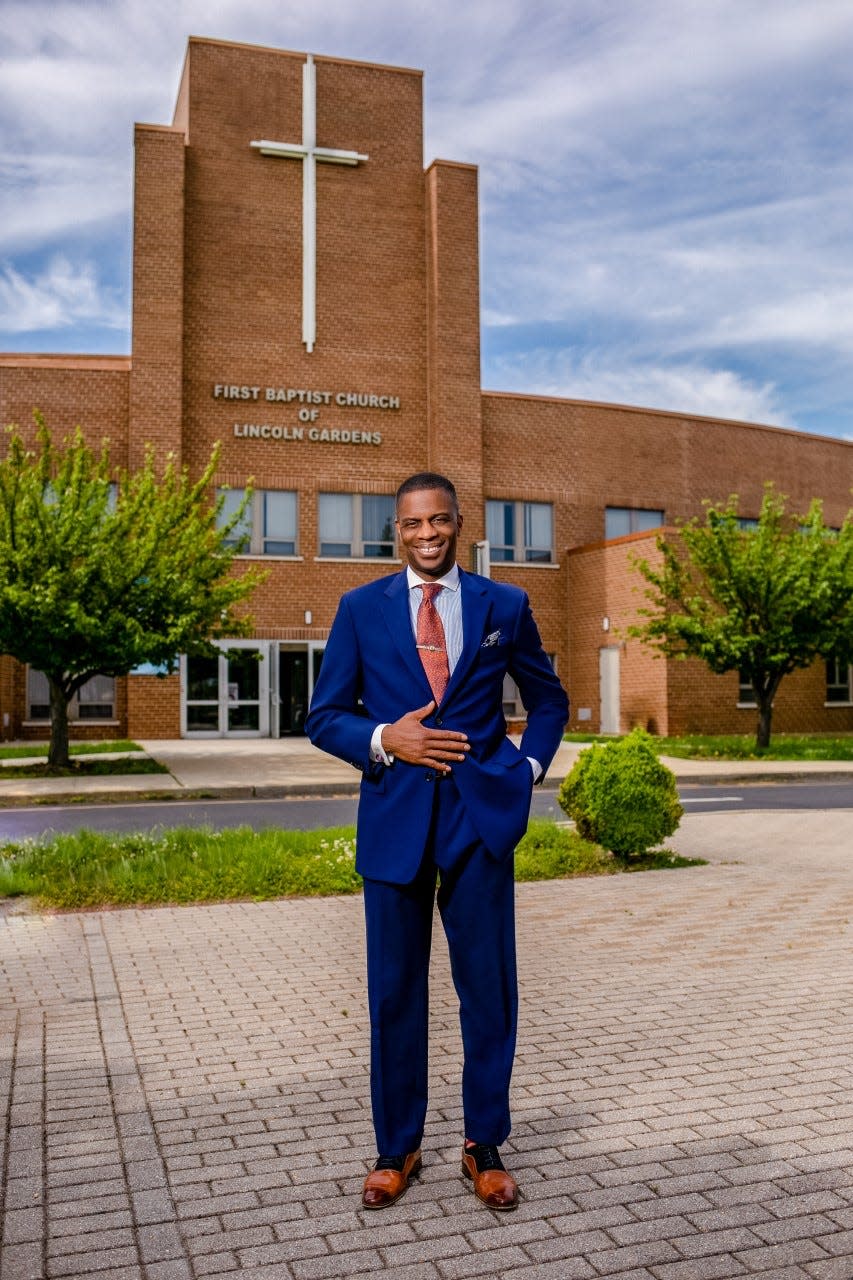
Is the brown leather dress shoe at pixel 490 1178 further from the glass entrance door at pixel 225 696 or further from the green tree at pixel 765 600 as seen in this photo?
the glass entrance door at pixel 225 696

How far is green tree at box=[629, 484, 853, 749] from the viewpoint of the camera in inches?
894

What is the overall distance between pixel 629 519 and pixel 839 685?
739 cm

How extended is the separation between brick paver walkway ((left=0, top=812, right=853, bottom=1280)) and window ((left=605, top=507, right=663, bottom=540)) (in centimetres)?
2620

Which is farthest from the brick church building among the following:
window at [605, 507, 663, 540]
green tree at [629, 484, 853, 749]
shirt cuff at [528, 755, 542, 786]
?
shirt cuff at [528, 755, 542, 786]

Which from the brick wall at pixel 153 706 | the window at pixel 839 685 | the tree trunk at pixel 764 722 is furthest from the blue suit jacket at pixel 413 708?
the window at pixel 839 685

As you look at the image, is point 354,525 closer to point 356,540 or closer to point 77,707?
point 356,540

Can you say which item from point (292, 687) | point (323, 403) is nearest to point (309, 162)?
point (323, 403)

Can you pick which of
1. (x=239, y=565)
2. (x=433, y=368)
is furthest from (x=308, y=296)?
(x=239, y=565)

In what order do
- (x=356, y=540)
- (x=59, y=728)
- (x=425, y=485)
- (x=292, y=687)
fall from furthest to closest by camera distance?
(x=356, y=540) < (x=292, y=687) < (x=59, y=728) < (x=425, y=485)

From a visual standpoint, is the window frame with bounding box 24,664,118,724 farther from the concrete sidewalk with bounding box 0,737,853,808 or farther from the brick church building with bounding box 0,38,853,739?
the concrete sidewalk with bounding box 0,737,853,808

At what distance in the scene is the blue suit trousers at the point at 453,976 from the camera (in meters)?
3.57

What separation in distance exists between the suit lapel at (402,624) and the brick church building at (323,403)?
24.9 m

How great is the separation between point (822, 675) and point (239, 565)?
51.4ft

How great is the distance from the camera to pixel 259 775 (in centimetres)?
1872
